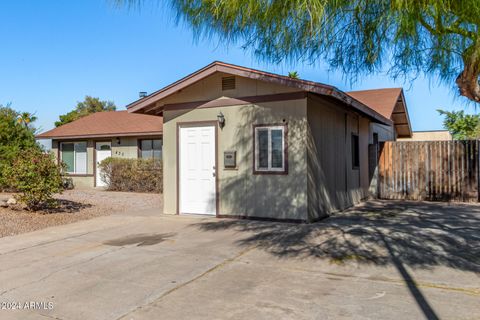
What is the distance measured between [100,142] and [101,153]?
19.6 inches

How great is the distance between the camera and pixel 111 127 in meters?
17.0

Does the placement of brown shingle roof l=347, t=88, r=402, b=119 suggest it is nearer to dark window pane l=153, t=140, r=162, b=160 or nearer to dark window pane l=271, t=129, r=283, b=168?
dark window pane l=271, t=129, r=283, b=168

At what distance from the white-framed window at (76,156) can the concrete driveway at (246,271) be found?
33.6 ft

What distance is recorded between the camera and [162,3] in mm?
3900

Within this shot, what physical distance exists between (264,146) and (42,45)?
8.39m

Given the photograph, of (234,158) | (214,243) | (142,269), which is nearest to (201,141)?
(234,158)

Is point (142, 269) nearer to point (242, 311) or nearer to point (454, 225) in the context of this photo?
point (242, 311)

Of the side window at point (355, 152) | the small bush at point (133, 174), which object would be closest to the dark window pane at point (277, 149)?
the side window at point (355, 152)

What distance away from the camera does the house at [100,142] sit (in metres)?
15.9

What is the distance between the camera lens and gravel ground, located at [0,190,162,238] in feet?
25.3

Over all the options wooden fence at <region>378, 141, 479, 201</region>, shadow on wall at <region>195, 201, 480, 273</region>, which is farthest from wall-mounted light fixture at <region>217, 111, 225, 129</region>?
wooden fence at <region>378, 141, 479, 201</region>

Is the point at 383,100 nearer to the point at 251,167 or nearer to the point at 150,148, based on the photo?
the point at 251,167

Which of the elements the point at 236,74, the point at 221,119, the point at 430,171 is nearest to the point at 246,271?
the point at 221,119

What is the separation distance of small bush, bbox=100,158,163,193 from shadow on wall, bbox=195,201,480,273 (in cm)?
696
